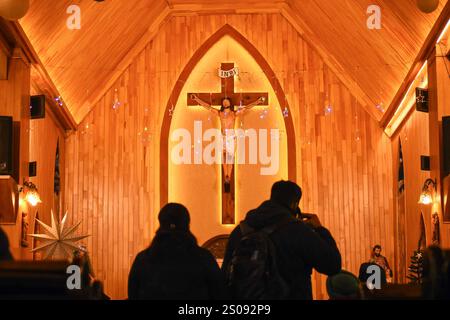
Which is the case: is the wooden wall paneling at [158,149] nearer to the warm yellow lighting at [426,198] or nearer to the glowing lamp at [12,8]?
the warm yellow lighting at [426,198]

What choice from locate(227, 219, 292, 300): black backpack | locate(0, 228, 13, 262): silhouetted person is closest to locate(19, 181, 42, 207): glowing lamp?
locate(227, 219, 292, 300): black backpack

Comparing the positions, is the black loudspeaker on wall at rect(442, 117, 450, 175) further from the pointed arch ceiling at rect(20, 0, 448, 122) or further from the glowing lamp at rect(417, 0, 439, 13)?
the glowing lamp at rect(417, 0, 439, 13)

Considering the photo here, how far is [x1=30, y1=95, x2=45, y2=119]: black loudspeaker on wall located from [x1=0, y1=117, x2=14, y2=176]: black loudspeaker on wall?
930mm

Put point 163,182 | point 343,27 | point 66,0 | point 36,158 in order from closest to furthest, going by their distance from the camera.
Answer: point 66,0, point 36,158, point 343,27, point 163,182

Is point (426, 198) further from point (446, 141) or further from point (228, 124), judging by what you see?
point (228, 124)

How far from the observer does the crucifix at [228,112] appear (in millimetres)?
12836

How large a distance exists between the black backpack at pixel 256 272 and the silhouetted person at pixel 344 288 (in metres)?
0.23

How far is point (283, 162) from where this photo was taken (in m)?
12.9

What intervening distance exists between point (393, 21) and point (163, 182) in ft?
14.6

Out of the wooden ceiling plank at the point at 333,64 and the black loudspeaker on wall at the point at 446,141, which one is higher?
the wooden ceiling plank at the point at 333,64

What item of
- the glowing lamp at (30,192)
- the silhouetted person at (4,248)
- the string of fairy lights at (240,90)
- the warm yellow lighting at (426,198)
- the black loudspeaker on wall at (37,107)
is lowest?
the silhouetted person at (4,248)

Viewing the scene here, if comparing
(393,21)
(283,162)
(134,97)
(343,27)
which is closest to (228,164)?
(283,162)

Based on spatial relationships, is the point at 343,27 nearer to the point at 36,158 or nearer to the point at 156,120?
the point at 156,120

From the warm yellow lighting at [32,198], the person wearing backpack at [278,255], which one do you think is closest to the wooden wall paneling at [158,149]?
the warm yellow lighting at [32,198]
